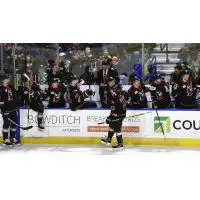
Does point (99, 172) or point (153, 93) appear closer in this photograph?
point (99, 172)

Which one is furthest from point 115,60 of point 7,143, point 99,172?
point 99,172

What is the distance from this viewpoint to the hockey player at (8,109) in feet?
35.7

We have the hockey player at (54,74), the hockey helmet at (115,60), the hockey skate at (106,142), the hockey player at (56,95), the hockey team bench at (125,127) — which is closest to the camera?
the hockey skate at (106,142)

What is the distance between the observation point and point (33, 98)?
11.2m

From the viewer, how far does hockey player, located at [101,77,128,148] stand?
34.4 ft

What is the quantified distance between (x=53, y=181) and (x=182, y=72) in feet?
15.6

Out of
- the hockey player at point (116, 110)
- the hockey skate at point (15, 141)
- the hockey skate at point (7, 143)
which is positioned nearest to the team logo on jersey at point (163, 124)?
the hockey player at point (116, 110)

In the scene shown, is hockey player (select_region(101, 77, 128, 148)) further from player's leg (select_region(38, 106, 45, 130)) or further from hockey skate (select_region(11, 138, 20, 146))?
hockey skate (select_region(11, 138, 20, 146))

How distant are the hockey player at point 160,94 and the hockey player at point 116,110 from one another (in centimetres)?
81

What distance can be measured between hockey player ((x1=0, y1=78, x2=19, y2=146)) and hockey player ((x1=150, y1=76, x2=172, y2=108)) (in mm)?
2969

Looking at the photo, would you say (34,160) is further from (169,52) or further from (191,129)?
(169,52)

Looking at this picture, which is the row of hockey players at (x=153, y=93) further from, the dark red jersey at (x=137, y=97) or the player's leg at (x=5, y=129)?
the player's leg at (x=5, y=129)

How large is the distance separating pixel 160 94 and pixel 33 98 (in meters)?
2.75

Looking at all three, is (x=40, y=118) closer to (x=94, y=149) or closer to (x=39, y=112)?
(x=39, y=112)
